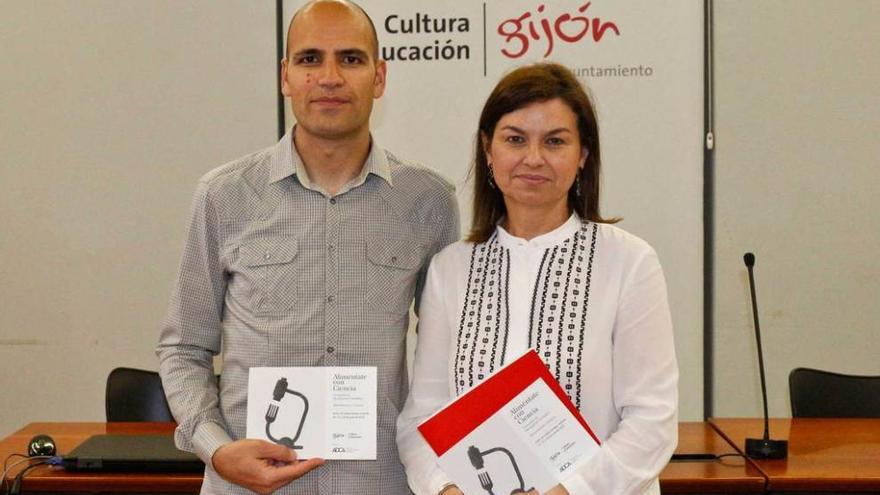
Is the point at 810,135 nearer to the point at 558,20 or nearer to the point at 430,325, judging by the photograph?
the point at 558,20

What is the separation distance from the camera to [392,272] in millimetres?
2471

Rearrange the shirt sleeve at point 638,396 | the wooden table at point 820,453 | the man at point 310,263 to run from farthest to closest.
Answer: the wooden table at point 820,453 → the man at point 310,263 → the shirt sleeve at point 638,396

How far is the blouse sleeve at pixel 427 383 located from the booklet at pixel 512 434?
0.41 feet

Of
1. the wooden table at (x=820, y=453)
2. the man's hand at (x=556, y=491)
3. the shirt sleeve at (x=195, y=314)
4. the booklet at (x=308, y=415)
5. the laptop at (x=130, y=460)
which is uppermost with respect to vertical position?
the shirt sleeve at (x=195, y=314)

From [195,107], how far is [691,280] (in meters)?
2.28

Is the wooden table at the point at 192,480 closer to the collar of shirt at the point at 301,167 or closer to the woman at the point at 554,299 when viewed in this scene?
the woman at the point at 554,299

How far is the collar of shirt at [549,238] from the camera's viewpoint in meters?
2.31

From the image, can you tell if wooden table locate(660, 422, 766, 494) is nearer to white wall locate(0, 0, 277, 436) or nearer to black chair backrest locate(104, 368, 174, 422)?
black chair backrest locate(104, 368, 174, 422)

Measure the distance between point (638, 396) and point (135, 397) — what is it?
6.93 ft

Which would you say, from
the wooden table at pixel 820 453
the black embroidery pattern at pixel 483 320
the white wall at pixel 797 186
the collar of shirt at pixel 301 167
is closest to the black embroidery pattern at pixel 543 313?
the black embroidery pattern at pixel 483 320

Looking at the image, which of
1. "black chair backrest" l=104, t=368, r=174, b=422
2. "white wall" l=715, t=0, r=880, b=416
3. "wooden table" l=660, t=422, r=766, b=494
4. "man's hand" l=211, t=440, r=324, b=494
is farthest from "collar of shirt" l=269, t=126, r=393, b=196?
"white wall" l=715, t=0, r=880, b=416

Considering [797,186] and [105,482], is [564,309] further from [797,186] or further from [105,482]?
[797,186]

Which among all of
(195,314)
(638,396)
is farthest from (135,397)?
(638,396)

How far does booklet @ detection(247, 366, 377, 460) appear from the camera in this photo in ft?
7.45
